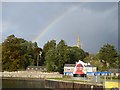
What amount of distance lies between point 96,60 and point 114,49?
15.3 feet

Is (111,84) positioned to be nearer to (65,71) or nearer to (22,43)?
(65,71)

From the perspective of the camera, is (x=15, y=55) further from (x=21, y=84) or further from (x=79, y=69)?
(x=21, y=84)

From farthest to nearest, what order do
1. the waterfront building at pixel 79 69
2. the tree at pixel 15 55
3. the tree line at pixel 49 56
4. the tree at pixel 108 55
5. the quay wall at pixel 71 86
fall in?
the tree at pixel 15 55, the tree at pixel 108 55, the tree line at pixel 49 56, the waterfront building at pixel 79 69, the quay wall at pixel 71 86

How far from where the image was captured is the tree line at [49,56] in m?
61.5

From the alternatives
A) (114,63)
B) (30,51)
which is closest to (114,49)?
(114,63)

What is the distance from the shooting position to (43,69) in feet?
224

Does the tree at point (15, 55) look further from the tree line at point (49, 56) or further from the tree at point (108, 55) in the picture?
the tree at point (108, 55)

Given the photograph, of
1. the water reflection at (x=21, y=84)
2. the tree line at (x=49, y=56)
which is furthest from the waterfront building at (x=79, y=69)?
the water reflection at (x=21, y=84)

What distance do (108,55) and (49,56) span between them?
1255 centimetres

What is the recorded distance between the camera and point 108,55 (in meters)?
62.8

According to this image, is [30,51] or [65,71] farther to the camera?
[30,51]

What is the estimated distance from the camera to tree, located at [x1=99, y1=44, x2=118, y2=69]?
62438mm

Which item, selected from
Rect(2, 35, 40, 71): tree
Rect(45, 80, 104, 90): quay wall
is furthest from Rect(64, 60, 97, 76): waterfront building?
Rect(2, 35, 40, 71): tree

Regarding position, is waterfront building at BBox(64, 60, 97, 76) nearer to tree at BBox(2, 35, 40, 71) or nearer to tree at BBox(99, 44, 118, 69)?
tree at BBox(99, 44, 118, 69)
